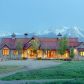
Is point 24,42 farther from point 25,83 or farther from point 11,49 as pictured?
point 25,83

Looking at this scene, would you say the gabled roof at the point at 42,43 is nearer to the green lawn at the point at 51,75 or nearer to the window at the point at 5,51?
the window at the point at 5,51

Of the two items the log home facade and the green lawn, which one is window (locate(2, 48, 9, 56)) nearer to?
the log home facade

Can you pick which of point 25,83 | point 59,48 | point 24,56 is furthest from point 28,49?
point 25,83

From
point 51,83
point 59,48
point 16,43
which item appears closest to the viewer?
point 51,83

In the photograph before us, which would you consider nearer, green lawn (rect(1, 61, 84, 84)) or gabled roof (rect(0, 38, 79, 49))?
green lawn (rect(1, 61, 84, 84))

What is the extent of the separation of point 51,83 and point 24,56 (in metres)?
77.0

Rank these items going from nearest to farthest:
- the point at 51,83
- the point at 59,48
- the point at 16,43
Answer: the point at 51,83 < the point at 59,48 < the point at 16,43

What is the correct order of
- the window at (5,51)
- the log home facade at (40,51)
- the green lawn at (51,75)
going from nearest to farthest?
1. the green lawn at (51,75)
2. the log home facade at (40,51)
3. the window at (5,51)

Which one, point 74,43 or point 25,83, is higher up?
point 74,43

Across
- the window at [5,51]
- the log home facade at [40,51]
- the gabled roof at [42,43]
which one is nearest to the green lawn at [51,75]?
the log home facade at [40,51]

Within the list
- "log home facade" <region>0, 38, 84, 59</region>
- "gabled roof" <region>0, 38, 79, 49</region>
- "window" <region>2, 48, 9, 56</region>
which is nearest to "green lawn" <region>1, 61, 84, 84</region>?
"log home facade" <region>0, 38, 84, 59</region>

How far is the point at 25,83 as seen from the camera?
2941cm

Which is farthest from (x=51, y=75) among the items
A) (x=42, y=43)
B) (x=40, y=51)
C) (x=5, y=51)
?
(x=42, y=43)

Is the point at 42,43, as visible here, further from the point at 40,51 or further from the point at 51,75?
the point at 51,75
